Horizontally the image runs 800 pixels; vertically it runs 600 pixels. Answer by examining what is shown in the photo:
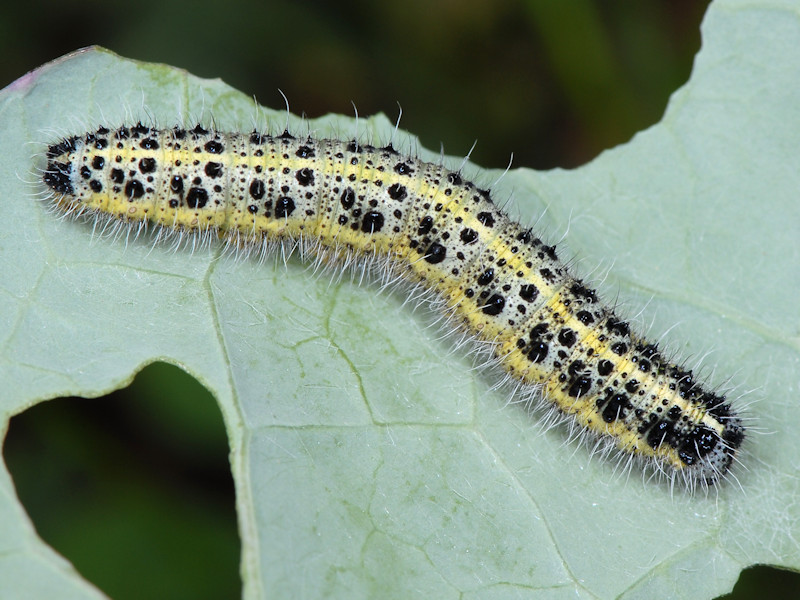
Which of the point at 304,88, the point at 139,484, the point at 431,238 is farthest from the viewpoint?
the point at 304,88

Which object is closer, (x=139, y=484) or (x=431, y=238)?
(x=431, y=238)

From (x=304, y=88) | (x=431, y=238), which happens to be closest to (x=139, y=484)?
(x=431, y=238)

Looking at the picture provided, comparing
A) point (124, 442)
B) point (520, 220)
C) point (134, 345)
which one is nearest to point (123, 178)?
point (134, 345)

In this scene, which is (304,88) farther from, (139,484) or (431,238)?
(139,484)

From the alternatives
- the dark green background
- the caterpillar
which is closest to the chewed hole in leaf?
the dark green background

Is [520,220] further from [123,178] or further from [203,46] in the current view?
[203,46]
